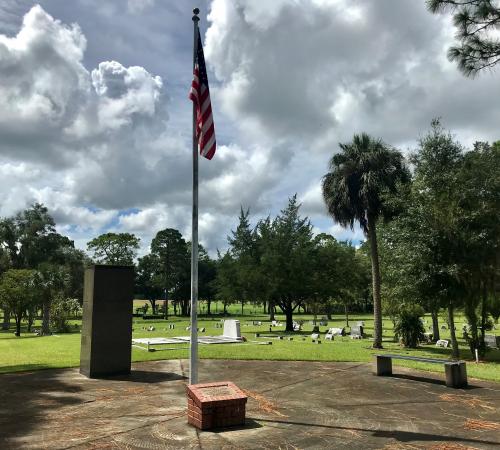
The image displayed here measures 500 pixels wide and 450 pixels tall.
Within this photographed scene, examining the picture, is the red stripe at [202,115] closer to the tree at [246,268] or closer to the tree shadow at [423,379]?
the tree shadow at [423,379]

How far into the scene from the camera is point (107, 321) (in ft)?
44.1

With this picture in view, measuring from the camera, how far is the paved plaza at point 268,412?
6859 mm

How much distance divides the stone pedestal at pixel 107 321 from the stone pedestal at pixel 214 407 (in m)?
6.15

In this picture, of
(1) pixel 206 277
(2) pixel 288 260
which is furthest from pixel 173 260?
(2) pixel 288 260

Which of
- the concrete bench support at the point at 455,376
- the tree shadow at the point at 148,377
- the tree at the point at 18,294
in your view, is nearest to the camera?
the concrete bench support at the point at 455,376

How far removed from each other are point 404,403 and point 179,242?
251 ft

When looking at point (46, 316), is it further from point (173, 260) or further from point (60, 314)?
point (173, 260)

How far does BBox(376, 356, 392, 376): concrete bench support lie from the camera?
497 inches

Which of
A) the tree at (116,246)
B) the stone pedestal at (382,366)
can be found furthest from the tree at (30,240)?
the stone pedestal at (382,366)

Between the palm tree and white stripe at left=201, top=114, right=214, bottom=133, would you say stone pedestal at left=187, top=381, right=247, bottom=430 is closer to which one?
white stripe at left=201, top=114, right=214, bottom=133

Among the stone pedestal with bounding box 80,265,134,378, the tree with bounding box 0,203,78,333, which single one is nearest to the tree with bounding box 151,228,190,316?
the tree with bounding box 0,203,78,333

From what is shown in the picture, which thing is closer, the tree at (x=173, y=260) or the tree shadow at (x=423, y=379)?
the tree shadow at (x=423, y=379)

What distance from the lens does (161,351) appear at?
18547 mm

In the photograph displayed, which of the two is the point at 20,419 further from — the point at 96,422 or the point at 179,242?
the point at 179,242
